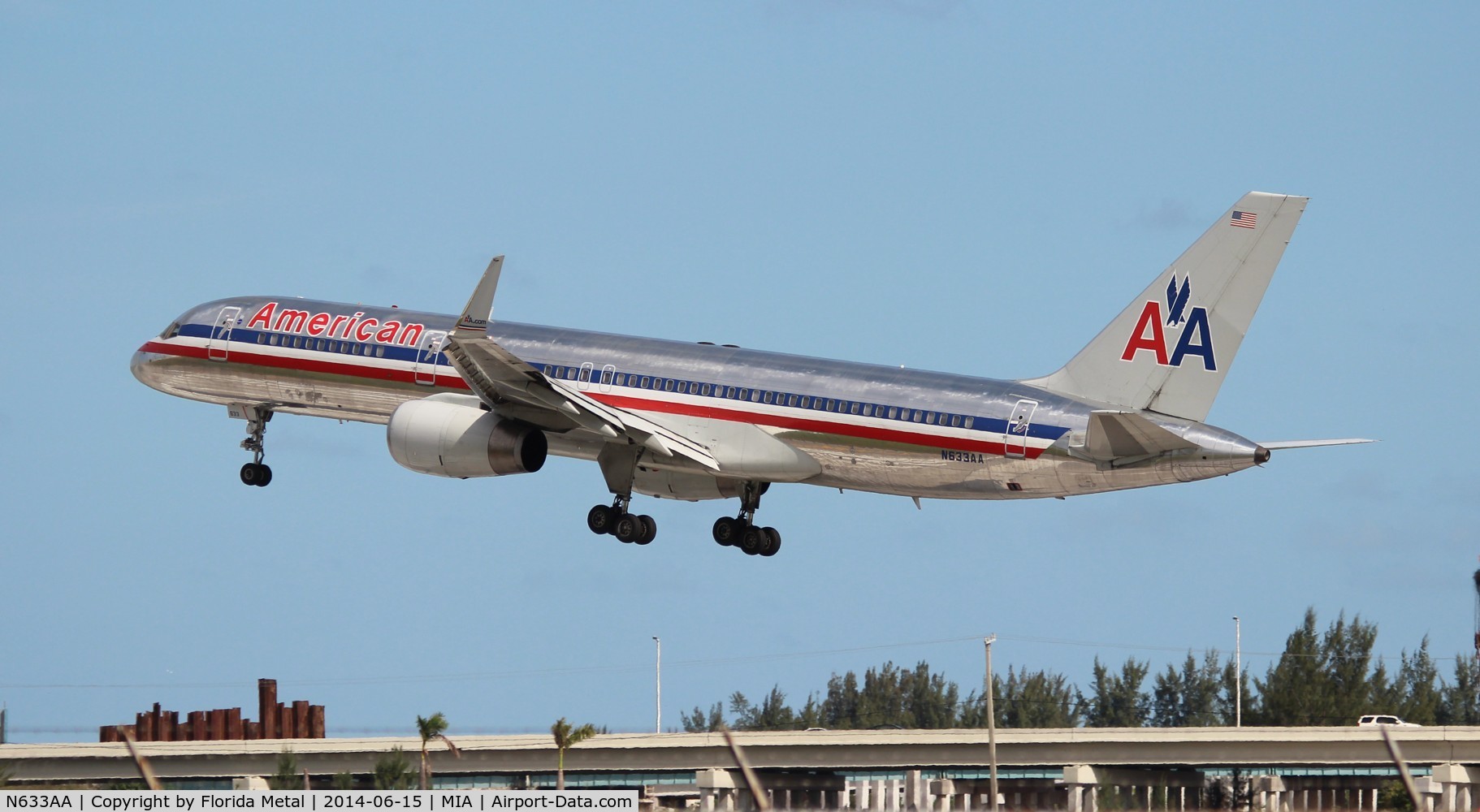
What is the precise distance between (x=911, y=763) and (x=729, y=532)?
23.4 metres

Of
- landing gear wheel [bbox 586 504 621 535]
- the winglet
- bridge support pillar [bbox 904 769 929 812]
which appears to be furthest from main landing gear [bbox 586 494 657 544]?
bridge support pillar [bbox 904 769 929 812]

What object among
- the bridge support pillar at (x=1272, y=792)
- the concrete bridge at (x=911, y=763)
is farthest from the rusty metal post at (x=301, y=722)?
the bridge support pillar at (x=1272, y=792)

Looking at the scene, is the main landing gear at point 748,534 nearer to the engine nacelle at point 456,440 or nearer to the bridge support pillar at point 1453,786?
the engine nacelle at point 456,440

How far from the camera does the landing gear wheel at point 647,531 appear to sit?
177 feet

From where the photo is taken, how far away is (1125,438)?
149ft

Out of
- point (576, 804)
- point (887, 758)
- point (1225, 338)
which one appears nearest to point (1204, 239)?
point (1225, 338)

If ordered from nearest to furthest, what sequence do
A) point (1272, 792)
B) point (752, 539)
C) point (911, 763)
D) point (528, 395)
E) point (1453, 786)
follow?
point (528, 395) < point (752, 539) < point (1453, 786) < point (1272, 792) < point (911, 763)

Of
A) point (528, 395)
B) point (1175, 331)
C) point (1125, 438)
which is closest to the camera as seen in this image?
point (1125, 438)

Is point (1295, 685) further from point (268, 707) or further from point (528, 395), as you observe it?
point (528, 395)

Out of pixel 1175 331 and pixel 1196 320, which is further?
pixel 1175 331

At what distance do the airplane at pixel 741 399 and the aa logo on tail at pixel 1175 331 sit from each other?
0.04 meters

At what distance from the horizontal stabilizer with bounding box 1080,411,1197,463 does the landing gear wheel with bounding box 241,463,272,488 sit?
26.0 m

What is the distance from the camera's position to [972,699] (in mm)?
137750

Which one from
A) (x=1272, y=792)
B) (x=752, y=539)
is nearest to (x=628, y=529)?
(x=752, y=539)
